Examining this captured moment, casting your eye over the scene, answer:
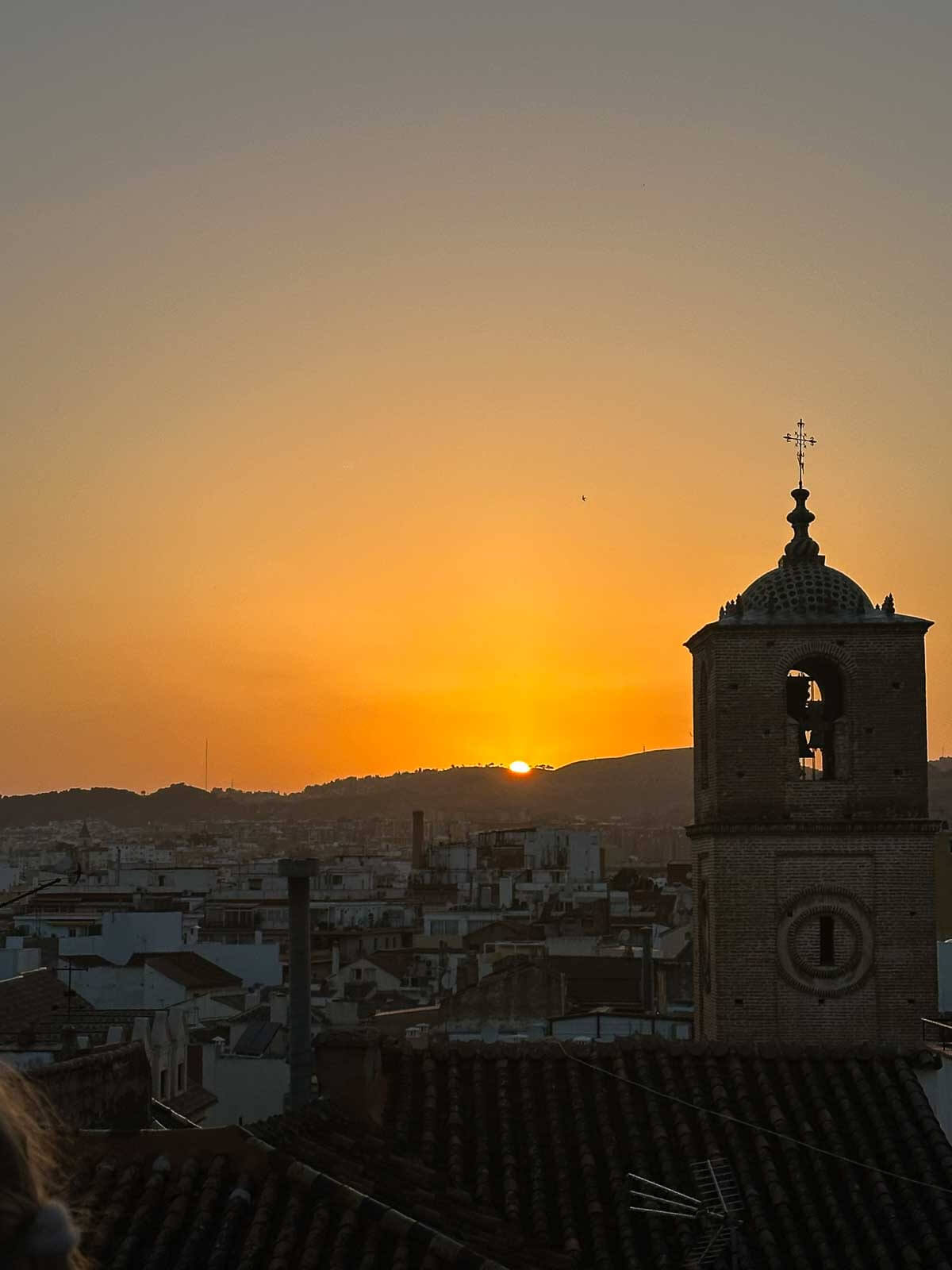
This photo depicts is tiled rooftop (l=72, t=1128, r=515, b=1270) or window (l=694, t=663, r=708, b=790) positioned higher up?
window (l=694, t=663, r=708, b=790)

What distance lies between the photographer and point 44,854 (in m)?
167

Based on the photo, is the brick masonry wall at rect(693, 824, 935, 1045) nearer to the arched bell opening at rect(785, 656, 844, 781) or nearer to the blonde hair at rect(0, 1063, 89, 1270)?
the arched bell opening at rect(785, 656, 844, 781)

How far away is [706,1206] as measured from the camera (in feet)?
36.8

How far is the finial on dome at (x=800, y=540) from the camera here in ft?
86.2

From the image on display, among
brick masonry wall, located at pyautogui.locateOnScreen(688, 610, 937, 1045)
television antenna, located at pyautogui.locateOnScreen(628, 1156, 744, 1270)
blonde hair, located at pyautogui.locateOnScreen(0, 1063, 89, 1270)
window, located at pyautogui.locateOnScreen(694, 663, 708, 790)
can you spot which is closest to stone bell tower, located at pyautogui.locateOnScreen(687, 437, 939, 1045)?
brick masonry wall, located at pyautogui.locateOnScreen(688, 610, 937, 1045)

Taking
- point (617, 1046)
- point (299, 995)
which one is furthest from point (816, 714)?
point (299, 995)

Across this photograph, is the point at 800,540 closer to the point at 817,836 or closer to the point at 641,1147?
the point at 817,836

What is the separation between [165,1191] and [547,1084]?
3642 mm

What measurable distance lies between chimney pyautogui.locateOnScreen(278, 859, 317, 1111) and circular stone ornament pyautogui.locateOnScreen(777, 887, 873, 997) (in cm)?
1307

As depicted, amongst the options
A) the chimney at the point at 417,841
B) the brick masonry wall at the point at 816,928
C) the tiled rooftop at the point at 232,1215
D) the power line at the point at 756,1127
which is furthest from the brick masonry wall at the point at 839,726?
the chimney at the point at 417,841

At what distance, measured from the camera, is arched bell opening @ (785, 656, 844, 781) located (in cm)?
2539

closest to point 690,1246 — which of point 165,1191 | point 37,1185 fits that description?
point 165,1191

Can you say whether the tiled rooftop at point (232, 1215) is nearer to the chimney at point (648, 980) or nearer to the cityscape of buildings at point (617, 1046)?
the cityscape of buildings at point (617, 1046)

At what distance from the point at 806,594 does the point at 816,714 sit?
5.34ft
